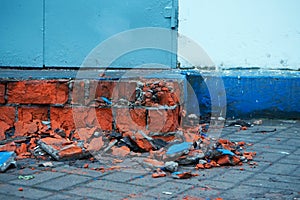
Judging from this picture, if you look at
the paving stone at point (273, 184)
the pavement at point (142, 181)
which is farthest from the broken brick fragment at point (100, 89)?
the paving stone at point (273, 184)

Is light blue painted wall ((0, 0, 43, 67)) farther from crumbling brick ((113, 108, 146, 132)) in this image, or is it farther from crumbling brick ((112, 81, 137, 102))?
crumbling brick ((113, 108, 146, 132))

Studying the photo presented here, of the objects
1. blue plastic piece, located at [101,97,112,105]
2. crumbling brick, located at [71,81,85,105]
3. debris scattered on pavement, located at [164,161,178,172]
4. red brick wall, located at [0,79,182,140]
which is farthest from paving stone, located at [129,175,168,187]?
crumbling brick, located at [71,81,85,105]

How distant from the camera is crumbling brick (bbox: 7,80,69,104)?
3.86 metres

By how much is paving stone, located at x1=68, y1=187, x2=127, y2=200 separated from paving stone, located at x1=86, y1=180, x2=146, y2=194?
59 millimetres

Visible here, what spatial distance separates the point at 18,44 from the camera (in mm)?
4641

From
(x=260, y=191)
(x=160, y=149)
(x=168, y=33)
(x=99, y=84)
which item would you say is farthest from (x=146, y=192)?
(x=168, y=33)

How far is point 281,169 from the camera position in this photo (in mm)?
3246

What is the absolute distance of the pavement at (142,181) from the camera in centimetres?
265

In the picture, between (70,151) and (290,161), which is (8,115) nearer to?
(70,151)

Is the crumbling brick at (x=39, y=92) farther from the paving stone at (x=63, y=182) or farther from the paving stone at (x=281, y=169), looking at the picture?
the paving stone at (x=281, y=169)

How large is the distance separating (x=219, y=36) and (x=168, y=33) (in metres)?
0.59

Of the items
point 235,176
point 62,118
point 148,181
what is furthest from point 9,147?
point 235,176

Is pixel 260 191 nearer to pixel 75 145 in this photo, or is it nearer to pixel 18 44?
pixel 75 145

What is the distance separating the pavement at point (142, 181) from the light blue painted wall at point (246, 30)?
1.60 metres
